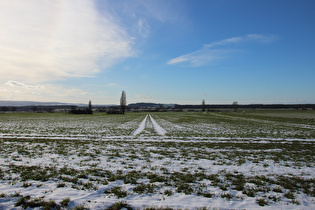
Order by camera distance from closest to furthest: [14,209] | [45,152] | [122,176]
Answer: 1. [14,209]
2. [122,176]
3. [45,152]

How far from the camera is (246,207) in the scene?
195 inches

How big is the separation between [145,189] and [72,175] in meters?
3.34

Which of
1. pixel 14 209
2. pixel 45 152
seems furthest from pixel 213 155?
pixel 45 152

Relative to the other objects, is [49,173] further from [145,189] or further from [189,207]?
[189,207]

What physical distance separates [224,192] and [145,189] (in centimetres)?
268

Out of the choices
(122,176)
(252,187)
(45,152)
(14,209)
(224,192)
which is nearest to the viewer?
(14,209)

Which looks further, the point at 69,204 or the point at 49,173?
the point at 49,173

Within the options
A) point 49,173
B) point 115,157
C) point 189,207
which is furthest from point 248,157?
point 49,173

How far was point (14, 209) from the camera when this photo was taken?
185 inches

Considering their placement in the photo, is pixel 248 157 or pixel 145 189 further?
pixel 248 157

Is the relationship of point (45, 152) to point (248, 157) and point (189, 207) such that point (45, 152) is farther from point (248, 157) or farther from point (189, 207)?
point (248, 157)

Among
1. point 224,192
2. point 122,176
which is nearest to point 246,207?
point 224,192

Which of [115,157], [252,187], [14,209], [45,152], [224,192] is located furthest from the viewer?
[45,152]

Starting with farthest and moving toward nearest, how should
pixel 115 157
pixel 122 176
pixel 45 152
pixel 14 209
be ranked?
pixel 45 152
pixel 115 157
pixel 122 176
pixel 14 209
